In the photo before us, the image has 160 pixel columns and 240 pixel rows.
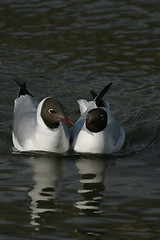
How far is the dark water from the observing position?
8438 mm

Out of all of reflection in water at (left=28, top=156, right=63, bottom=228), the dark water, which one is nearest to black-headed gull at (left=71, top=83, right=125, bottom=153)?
the dark water

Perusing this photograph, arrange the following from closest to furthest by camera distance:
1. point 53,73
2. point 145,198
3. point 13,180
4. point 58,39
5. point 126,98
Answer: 1. point 145,198
2. point 13,180
3. point 126,98
4. point 53,73
5. point 58,39

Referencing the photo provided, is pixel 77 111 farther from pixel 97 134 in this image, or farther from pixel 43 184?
pixel 43 184

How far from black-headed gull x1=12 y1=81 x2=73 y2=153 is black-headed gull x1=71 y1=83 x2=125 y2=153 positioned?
0.81 feet

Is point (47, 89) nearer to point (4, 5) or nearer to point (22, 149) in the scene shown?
point (22, 149)

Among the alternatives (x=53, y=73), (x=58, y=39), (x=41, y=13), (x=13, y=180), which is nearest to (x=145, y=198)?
(x=13, y=180)

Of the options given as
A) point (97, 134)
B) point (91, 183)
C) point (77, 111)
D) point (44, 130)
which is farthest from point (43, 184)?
point (77, 111)

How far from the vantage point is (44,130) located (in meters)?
10.9

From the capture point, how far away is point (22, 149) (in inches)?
442

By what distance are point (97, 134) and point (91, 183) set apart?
1.24 m

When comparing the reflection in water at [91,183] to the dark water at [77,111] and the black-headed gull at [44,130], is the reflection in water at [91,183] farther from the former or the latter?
the black-headed gull at [44,130]

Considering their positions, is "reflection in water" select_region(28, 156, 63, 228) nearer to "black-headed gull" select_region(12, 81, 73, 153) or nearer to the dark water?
the dark water

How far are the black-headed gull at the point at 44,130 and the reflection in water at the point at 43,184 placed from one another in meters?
0.24

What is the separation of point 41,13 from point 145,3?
280cm
